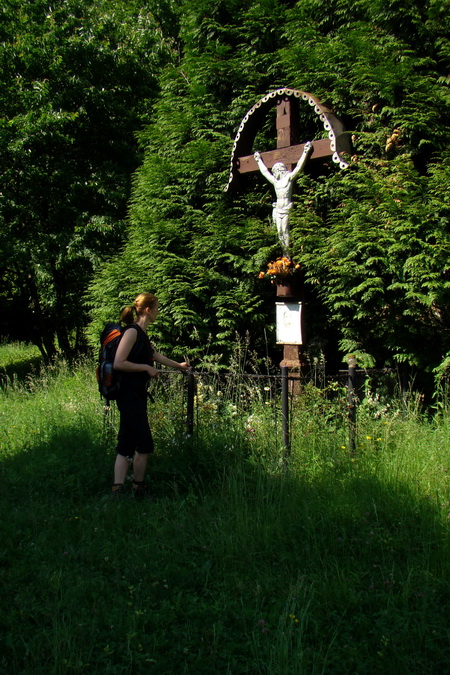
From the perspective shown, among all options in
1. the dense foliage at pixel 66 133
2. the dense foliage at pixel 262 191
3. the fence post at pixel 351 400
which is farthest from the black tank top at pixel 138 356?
the dense foliage at pixel 66 133

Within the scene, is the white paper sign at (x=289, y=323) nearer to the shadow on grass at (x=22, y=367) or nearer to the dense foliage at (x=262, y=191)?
the dense foliage at (x=262, y=191)

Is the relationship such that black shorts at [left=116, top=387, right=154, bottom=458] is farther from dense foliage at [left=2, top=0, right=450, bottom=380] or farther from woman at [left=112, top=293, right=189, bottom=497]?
dense foliage at [left=2, top=0, right=450, bottom=380]

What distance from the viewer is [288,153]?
20.3 ft

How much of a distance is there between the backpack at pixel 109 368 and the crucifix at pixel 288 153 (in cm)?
223

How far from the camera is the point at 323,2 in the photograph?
679 centimetres

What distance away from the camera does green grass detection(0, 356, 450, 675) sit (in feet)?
8.17

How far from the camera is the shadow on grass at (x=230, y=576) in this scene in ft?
8.09

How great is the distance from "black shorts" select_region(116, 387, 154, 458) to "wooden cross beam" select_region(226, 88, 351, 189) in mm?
3155

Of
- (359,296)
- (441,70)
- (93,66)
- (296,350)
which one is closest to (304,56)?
(441,70)

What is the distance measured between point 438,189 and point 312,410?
244 centimetres

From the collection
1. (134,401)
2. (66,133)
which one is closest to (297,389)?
(134,401)

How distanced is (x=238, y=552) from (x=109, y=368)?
1.78 metres

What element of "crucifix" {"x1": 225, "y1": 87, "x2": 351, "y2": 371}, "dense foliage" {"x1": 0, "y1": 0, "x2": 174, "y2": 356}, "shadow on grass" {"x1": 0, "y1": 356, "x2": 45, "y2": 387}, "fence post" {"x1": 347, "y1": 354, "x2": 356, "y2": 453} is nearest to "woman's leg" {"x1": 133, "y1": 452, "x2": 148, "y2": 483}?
"fence post" {"x1": 347, "y1": 354, "x2": 356, "y2": 453}

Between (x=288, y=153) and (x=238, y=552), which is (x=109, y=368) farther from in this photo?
(x=288, y=153)
